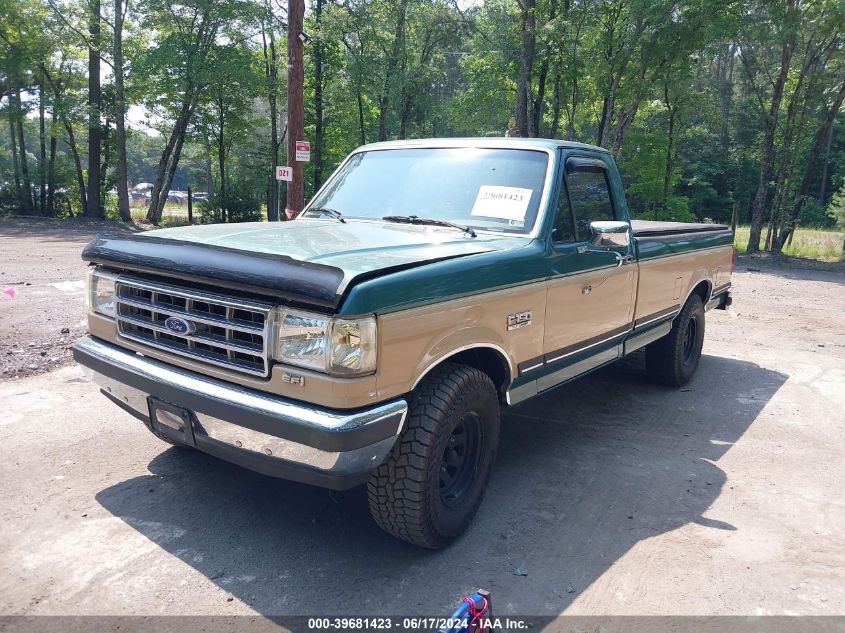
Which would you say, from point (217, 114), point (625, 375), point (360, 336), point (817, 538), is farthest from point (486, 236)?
point (217, 114)

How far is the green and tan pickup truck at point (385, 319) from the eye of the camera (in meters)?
2.71

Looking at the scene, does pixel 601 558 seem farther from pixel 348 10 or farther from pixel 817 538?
pixel 348 10

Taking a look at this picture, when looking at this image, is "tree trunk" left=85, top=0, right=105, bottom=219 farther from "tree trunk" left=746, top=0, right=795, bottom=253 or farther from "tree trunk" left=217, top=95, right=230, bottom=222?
"tree trunk" left=746, top=0, right=795, bottom=253

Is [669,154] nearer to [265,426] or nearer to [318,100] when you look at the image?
[318,100]

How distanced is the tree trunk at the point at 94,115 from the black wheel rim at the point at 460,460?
24838mm

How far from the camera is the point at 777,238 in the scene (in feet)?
65.7

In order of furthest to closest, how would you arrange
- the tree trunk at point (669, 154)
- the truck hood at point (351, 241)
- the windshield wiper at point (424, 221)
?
the tree trunk at point (669, 154)
the windshield wiper at point (424, 221)
the truck hood at point (351, 241)

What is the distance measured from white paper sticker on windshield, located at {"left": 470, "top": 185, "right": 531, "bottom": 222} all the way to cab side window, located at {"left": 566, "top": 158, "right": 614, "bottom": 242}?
1.42 ft

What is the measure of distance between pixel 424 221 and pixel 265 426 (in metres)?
1.82

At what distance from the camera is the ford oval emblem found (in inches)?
121

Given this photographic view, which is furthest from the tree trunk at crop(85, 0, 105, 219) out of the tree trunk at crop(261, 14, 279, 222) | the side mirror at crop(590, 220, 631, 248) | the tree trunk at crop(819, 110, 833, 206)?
the tree trunk at crop(819, 110, 833, 206)

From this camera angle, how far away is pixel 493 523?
3645 mm

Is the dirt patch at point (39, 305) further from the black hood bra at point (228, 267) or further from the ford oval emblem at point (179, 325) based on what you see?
the ford oval emblem at point (179, 325)

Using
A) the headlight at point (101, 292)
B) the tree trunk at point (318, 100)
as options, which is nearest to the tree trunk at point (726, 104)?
the tree trunk at point (318, 100)
